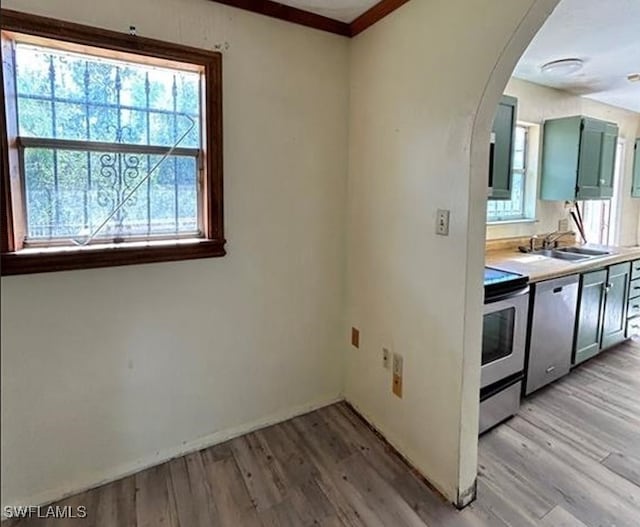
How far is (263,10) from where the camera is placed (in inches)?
82.4

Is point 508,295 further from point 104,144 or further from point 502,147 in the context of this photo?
point 104,144

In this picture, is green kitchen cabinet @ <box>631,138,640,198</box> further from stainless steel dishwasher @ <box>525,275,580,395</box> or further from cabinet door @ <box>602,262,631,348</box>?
stainless steel dishwasher @ <box>525,275,580,395</box>

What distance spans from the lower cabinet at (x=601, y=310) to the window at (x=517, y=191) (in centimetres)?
87

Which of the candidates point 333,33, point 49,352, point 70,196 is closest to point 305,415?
point 49,352

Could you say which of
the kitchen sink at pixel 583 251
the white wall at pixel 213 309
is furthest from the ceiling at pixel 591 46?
the kitchen sink at pixel 583 251

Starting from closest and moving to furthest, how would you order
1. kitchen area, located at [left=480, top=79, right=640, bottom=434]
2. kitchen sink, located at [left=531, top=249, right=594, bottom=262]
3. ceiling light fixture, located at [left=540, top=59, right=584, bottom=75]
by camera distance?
kitchen area, located at [left=480, top=79, right=640, bottom=434] < ceiling light fixture, located at [left=540, top=59, right=584, bottom=75] < kitchen sink, located at [left=531, top=249, right=594, bottom=262]

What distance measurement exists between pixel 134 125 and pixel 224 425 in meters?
1.66

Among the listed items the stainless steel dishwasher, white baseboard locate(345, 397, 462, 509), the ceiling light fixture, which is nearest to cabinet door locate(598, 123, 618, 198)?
the ceiling light fixture

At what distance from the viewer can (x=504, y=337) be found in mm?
2389

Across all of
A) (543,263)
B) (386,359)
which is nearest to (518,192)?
(543,263)

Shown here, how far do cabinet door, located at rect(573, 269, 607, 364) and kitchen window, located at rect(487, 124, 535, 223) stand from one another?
859 millimetres

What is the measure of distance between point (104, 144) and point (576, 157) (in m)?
3.59

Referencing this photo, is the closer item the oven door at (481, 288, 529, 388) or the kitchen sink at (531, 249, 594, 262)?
the oven door at (481, 288, 529, 388)

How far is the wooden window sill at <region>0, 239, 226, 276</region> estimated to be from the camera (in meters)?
1.68
